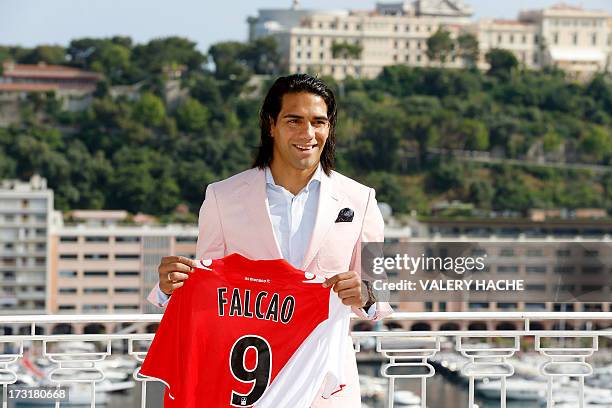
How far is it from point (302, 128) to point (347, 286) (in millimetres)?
209

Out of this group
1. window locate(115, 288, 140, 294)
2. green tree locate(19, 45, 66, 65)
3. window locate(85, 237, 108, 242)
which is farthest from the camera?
green tree locate(19, 45, 66, 65)

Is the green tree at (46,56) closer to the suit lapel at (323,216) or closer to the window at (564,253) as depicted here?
the window at (564,253)

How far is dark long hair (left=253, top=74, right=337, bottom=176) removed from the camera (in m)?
1.95


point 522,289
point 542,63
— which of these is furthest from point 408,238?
point 522,289

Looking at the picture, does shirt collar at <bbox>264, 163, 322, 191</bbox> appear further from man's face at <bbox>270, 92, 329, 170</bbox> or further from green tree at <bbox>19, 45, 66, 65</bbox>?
green tree at <bbox>19, 45, 66, 65</bbox>

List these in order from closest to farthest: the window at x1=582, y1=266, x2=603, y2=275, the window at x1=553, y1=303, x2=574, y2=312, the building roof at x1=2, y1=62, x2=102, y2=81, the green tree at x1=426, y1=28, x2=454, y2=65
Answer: the window at x1=582, y1=266, x2=603, y2=275
the window at x1=553, y1=303, x2=574, y2=312
the building roof at x1=2, y1=62, x2=102, y2=81
the green tree at x1=426, y1=28, x2=454, y2=65

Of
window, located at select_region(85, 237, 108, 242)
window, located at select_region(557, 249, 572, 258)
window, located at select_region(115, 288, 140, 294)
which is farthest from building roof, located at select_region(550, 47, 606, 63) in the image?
window, located at select_region(557, 249, 572, 258)

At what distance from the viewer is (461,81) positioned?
54.1 m

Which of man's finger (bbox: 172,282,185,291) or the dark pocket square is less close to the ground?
the dark pocket square

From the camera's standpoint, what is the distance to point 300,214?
195 centimetres

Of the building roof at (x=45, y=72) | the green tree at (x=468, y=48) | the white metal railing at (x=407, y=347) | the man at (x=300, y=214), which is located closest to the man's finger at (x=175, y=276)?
the man at (x=300, y=214)

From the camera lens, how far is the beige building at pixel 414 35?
56688mm

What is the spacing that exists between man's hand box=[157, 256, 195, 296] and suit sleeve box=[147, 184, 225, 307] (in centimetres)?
2

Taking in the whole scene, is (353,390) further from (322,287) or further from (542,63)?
(542,63)
